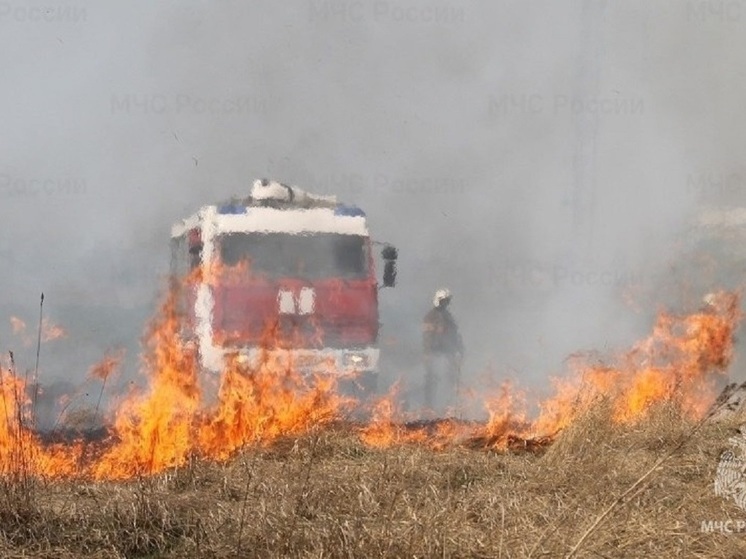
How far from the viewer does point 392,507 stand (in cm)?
421

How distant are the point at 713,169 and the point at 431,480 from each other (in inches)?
538

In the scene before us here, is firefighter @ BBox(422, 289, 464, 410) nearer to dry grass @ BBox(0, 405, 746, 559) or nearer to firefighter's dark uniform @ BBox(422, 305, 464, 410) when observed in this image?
firefighter's dark uniform @ BBox(422, 305, 464, 410)

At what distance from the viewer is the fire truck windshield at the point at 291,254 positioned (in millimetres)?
10102

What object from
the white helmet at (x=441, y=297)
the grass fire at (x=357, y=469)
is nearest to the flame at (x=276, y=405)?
the grass fire at (x=357, y=469)

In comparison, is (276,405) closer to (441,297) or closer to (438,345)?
(438,345)

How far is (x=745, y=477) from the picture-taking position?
5660 mm

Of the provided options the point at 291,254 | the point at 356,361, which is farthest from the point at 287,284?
the point at 356,361

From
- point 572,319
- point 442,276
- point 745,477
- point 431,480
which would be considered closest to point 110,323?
point 442,276

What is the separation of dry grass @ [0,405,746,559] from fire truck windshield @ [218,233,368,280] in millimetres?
3501

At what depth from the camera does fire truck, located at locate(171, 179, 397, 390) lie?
9.91 meters

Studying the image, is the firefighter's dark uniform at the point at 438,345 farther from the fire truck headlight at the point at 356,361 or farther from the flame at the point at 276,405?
the fire truck headlight at the point at 356,361

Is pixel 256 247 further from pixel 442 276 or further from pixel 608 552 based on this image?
pixel 442 276

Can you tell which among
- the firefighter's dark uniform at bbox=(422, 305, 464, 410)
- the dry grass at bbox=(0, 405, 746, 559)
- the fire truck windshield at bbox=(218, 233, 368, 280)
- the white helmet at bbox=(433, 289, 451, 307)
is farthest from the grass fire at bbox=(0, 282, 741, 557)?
the white helmet at bbox=(433, 289, 451, 307)

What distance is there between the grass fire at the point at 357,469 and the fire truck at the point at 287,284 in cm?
25
